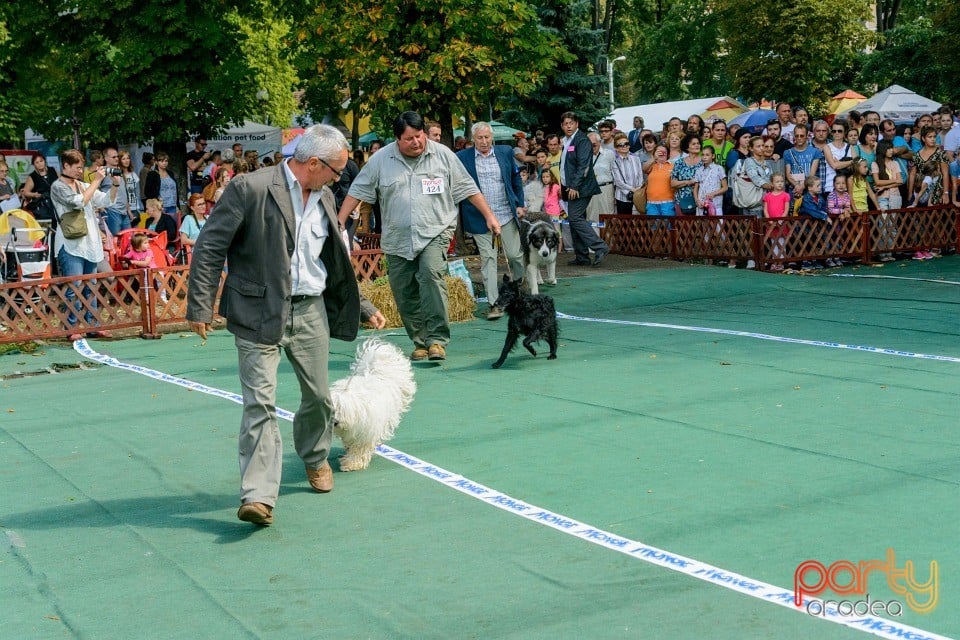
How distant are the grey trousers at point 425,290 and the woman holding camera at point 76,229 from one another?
4.43 meters

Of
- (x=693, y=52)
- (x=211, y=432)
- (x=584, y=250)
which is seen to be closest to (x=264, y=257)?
(x=211, y=432)

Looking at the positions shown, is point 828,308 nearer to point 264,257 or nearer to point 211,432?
point 211,432

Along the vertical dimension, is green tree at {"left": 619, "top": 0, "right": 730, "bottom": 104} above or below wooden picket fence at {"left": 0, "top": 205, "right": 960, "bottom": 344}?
above

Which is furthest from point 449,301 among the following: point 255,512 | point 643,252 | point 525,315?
point 255,512

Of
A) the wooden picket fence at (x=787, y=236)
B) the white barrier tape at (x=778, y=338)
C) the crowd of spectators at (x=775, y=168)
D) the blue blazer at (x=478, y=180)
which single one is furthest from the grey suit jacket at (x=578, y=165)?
the blue blazer at (x=478, y=180)

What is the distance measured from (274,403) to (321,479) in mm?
776

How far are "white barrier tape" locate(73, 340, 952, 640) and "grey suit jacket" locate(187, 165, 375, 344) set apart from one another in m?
1.49

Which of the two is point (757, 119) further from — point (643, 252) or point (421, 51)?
point (421, 51)

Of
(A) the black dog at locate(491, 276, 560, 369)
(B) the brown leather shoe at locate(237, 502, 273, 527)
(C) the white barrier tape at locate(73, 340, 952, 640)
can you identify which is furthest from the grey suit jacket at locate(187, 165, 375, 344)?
(A) the black dog at locate(491, 276, 560, 369)

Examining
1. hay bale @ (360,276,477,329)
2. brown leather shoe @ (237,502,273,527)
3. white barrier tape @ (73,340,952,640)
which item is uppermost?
hay bale @ (360,276,477,329)

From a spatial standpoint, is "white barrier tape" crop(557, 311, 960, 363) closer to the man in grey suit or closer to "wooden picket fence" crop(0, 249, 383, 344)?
"wooden picket fence" crop(0, 249, 383, 344)

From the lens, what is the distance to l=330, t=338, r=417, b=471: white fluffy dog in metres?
7.10

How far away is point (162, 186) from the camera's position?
66.8ft

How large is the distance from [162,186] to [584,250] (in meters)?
7.61
